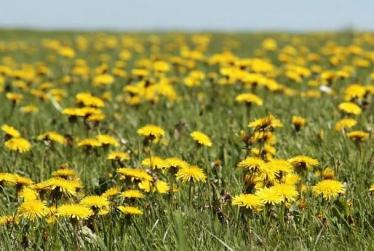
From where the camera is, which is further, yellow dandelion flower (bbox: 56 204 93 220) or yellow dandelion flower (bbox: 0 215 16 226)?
yellow dandelion flower (bbox: 0 215 16 226)

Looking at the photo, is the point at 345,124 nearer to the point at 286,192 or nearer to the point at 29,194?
the point at 286,192

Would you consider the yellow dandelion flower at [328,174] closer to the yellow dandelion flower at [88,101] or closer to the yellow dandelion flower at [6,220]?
the yellow dandelion flower at [6,220]

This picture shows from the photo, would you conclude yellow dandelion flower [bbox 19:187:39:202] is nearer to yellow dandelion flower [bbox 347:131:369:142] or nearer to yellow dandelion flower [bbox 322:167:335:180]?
yellow dandelion flower [bbox 322:167:335:180]

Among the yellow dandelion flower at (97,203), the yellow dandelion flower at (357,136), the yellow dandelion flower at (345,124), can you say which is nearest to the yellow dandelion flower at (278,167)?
the yellow dandelion flower at (97,203)

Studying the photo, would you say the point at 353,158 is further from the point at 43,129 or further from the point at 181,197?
the point at 43,129

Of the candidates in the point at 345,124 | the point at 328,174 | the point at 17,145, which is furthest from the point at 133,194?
the point at 345,124

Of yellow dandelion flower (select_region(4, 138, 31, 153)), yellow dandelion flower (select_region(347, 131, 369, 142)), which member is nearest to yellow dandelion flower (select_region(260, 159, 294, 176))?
yellow dandelion flower (select_region(347, 131, 369, 142))

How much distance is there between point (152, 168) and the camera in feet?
9.36

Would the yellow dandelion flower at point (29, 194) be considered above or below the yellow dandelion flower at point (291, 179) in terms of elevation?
below

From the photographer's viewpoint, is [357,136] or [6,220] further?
[357,136]

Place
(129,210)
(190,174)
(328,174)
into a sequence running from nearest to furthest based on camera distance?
(129,210)
(190,174)
(328,174)

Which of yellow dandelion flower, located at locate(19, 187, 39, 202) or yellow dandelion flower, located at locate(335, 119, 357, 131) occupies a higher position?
yellow dandelion flower, located at locate(335, 119, 357, 131)

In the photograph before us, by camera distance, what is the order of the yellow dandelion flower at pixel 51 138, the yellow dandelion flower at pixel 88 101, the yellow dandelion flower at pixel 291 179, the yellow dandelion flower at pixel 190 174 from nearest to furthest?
the yellow dandelion flower at pixel 190 174, the yellow dandelion flower at pixel 291 179, the yellow dandelion flower at pixel 51 138, the yellow dandelion flower at pixel 88 101

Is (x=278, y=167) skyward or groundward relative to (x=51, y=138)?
skyward
